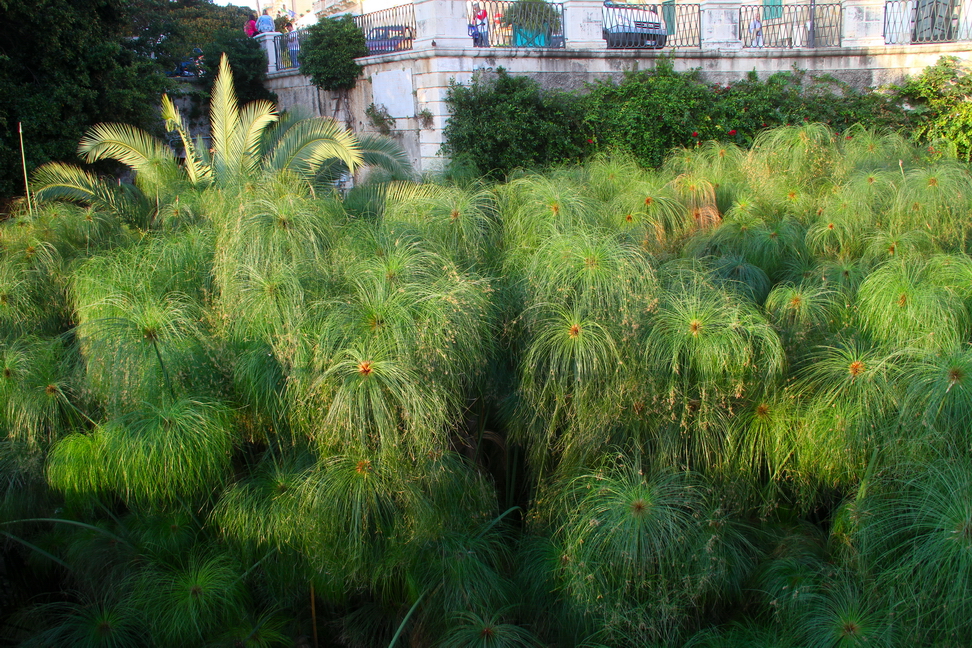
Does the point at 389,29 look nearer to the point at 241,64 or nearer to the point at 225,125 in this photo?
the point at 241,64

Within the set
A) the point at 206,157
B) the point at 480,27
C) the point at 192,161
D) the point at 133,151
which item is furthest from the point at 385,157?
the point at 480,27

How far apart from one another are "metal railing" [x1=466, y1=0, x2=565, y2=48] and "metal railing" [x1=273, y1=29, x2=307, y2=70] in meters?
5.24

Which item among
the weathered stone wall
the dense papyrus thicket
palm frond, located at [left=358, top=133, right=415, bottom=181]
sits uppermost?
the weathered stone wall

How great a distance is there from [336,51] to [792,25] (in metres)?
7.70

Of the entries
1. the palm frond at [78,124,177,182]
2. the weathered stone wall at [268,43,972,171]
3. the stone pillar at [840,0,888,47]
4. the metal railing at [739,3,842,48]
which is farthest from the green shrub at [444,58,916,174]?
the palm frond at [78,124,177,182]

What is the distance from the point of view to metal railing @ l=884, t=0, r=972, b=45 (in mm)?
11609

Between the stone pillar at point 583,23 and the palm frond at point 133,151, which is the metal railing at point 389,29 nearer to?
the stone pillar at point 583,23

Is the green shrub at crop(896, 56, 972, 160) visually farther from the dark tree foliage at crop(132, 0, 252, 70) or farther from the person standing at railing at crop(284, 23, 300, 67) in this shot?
the dark tree foliage at crop(132, 0, 252, 70)

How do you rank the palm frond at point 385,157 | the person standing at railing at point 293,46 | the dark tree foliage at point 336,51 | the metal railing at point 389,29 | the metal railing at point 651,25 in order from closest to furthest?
the palm frond at point 385,157 < the metal railing at point 389,29 < the metal railing at point 651,25 < the dark tree foliage at point 336,51 < the person standing at railing at point 293,46

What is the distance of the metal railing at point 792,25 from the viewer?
38.9 ft

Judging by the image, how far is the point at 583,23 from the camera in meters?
10.5

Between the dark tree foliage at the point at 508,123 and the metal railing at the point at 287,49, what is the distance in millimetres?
5915

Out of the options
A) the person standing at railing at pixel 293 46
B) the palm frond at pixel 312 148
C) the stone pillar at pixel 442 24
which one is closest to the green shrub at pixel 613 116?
the stone pillar at pixel 442 24

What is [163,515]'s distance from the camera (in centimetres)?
419
